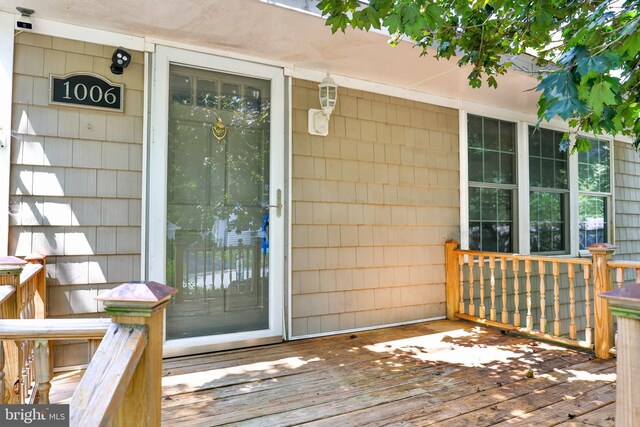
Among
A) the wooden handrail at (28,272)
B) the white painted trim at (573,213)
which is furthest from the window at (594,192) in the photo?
the wooden handrail at (28,272)

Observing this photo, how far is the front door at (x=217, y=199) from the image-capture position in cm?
296

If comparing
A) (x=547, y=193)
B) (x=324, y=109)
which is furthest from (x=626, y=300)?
(x=547, y=193)

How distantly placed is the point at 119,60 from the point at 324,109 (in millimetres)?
1657

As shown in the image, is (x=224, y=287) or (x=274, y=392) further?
(x=224, y=287)

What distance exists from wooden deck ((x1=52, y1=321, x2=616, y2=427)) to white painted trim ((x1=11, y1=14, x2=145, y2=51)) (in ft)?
7.70

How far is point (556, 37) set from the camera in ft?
11.7

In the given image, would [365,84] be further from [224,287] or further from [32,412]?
[32,412]

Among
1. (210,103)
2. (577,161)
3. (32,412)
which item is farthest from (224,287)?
(577,161)

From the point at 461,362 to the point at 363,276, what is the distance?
3.94ft

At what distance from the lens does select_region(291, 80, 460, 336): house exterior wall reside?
3.49 m

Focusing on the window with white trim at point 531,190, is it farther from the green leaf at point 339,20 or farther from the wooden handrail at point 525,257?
the green leaf at point 339,20

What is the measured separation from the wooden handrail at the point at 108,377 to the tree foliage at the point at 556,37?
1.60 meters

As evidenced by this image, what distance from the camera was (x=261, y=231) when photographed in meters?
3.31

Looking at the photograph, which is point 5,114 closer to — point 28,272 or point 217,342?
point 28,272
